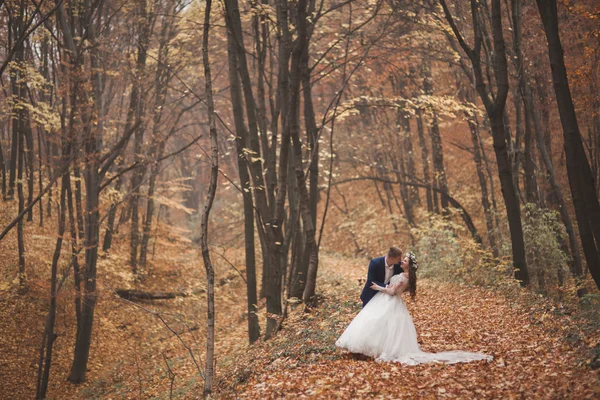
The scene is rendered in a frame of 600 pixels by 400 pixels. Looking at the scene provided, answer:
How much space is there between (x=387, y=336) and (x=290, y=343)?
2.49 m

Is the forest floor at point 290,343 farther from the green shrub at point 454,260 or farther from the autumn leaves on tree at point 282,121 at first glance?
the green shrub at point 454,260

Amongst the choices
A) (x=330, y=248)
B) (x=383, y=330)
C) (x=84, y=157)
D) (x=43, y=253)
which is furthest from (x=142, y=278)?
(x=383, y=330)

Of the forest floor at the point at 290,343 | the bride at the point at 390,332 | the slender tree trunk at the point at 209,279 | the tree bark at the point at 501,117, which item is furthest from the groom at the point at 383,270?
the tree bark at the point at 501,117

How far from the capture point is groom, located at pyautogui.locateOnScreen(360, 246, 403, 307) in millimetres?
7891

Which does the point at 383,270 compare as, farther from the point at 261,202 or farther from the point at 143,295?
the point at 143,295

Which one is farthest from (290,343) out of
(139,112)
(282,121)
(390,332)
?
(139,112)

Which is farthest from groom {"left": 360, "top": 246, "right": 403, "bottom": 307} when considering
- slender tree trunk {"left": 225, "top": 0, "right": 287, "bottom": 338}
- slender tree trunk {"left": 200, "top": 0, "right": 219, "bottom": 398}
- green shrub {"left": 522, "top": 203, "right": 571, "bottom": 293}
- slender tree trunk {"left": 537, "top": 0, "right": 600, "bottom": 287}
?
green shrub {"left": 522, "top": 203, "right": 571, "bottom": 293}

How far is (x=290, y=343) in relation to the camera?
30.6ft

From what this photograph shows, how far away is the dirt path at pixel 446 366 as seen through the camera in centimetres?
568

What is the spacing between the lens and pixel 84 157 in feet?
41.3

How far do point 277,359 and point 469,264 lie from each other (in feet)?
32.5

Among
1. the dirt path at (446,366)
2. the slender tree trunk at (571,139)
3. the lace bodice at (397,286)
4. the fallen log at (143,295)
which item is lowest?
the fallen log at (143,295)

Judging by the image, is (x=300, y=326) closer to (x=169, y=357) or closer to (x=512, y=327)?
(x=512, y=327)

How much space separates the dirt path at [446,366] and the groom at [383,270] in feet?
3.67
